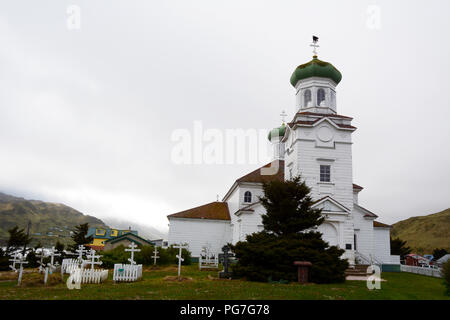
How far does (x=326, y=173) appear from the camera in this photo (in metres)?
29.3

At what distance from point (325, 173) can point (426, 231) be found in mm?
122135

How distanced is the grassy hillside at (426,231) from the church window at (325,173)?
9033cm

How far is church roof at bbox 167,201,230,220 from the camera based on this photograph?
3767 cm

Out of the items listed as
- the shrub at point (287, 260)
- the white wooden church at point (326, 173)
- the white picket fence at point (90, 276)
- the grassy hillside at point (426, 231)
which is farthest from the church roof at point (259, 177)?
the grassy hillside at point (426, 231)

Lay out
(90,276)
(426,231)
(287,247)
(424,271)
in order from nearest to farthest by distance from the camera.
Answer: (90,276), (287,247), (424,271), (426,231)

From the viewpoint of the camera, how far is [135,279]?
1689cm

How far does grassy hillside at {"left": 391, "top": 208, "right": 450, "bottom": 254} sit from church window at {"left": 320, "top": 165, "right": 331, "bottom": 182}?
296 ft

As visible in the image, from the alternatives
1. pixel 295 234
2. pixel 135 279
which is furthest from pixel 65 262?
pixel 295 234

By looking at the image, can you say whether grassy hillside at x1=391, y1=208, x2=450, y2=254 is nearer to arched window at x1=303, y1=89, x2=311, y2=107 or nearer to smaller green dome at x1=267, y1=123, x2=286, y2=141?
smaller green dome at x1=267, y1=123, x2=286, y2=141

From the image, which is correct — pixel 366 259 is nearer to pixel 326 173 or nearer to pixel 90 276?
pixel 326 173

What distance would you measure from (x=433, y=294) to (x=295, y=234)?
20.2 feet

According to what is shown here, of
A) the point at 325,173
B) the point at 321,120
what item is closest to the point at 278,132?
the point at 321,120

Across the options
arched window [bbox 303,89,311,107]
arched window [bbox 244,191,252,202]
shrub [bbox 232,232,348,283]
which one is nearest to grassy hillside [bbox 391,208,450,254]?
arched window [bbox 244,191,252,202]
